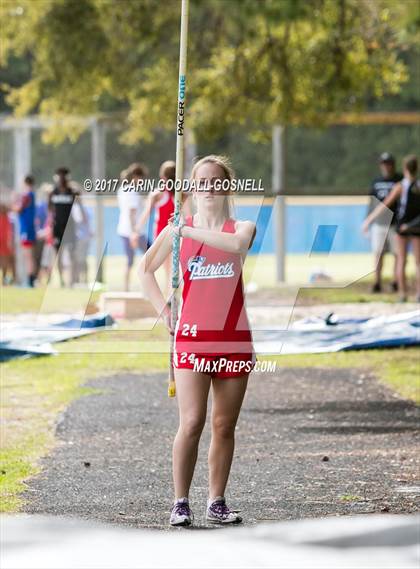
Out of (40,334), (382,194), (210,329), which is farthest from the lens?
(382,194)

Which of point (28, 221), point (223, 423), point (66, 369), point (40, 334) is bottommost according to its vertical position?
point (28, 221)

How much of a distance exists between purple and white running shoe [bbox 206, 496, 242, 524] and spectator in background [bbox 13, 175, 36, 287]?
19.0m

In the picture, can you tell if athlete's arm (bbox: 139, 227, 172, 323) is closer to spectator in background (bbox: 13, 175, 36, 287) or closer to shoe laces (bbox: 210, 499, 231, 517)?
shoe laces (bbox: 210, 499, 231, 517)

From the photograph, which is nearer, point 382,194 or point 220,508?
point 220,508

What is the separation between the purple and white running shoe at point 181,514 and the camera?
6.15 metres

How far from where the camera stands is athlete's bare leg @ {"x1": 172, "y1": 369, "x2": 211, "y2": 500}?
624cm

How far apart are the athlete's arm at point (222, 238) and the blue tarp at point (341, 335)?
7769 mm

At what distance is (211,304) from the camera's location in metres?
6.22

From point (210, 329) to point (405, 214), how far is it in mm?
14656

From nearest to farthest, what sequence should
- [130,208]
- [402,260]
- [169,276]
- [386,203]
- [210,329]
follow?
[210,329] → [169,276] → [130,208] → [402,260] → [386,203]

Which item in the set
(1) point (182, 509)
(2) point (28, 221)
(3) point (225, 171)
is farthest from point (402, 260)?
(1) point (182, 509)

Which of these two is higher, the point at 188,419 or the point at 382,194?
the point at 188,419

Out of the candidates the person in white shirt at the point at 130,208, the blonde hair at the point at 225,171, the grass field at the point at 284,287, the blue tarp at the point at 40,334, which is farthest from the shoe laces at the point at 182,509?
the person in white shirt at the point at 130,208

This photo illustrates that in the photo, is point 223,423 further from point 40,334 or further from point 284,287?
point 284,287
